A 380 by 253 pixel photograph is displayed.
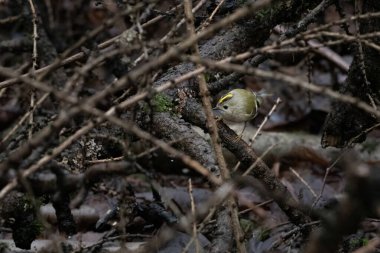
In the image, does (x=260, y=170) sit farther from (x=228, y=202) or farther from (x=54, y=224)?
(x=54, y=224)

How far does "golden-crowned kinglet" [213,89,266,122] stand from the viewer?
256cm

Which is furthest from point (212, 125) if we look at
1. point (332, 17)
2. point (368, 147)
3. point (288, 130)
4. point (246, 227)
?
point (332, 17)

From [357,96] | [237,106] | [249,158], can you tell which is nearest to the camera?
[249,158]

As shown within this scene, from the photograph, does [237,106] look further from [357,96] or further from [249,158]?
[357,96]

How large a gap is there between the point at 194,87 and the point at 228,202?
0.81 metres

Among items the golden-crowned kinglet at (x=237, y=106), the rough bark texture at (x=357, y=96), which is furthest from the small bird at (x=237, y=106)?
the rough bark texture at (x=357, y=96)

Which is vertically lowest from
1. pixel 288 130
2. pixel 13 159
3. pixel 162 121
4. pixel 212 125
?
pixel 288 130

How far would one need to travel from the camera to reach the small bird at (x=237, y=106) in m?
2.56

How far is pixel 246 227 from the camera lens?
9.59 ft

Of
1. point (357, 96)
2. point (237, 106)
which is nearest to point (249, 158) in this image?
point (237, 106)

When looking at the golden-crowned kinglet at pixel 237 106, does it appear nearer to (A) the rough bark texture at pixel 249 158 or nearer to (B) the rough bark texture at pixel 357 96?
(A) the rough bark texture at pixel 249 158

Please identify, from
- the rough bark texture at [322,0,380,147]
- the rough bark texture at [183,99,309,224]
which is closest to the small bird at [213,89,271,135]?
the rough bark texture at [183,99,309,224]

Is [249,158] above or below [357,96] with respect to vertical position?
above

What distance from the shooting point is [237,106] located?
8.50 ft
